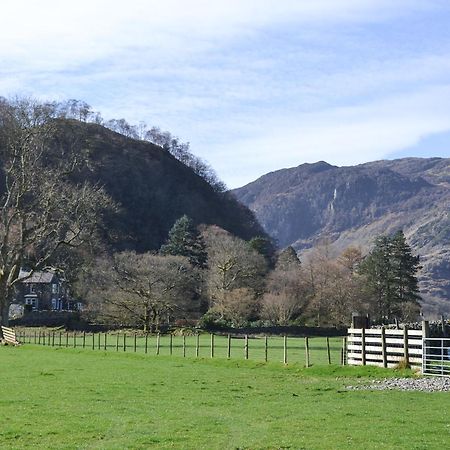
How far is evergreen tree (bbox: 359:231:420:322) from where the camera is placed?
109312 millimetres

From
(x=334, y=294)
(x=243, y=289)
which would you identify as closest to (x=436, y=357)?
(x=243, y=289)

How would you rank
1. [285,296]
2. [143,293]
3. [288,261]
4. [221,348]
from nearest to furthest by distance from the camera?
[221,348], [143,293], [285,296], [288,261]

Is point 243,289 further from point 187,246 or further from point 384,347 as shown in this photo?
point 384,347

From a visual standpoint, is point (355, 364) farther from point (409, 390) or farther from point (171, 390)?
point (171, 390)

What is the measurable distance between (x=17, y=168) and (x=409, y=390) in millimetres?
50213

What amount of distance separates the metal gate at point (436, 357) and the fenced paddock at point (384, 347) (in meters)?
0.62

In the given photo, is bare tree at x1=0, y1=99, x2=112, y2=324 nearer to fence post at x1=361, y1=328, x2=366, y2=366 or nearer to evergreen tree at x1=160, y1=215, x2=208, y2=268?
fence post at x1=361, y1=328, x2=366, y2=366

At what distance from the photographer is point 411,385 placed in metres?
26.5

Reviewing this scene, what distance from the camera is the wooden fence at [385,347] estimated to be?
104ft

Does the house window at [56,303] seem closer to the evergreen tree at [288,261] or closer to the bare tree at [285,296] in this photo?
the evergreen tree at [288,261]

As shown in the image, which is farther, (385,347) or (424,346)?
(385,347)

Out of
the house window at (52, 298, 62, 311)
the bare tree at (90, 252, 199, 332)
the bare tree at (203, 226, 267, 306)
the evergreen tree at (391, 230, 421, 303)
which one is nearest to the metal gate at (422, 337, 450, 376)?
the bare tree at (90, 252, 199, 332)

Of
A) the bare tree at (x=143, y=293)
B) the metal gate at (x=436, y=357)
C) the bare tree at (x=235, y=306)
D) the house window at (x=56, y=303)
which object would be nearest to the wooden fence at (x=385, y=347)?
the metal gate at (x=436, y=357)

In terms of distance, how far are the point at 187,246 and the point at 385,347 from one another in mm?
90127
